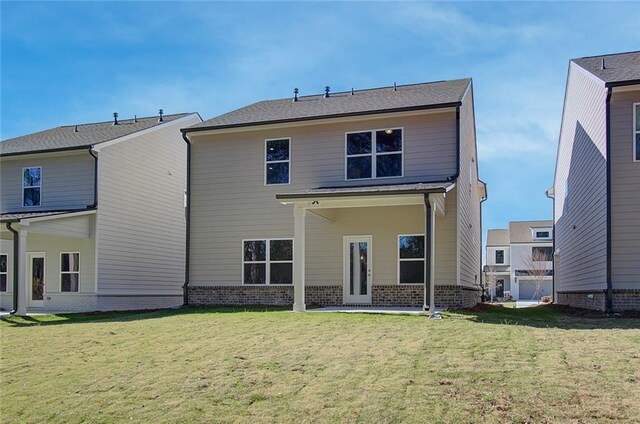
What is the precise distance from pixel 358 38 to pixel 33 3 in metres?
7.32

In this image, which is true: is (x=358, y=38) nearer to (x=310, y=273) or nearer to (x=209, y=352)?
(x=310, y=273)

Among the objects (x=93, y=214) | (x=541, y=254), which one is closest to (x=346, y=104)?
(x=93, y=214)

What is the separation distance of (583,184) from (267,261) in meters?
9.63

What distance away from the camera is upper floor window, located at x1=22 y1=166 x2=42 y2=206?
21031mm

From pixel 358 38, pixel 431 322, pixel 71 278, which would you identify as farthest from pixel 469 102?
pixel 71 278

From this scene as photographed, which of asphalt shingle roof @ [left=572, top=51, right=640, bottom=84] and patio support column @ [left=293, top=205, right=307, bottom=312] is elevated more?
asphalt shingle roof @ [left=572, top=51, right=640, bottom=84]

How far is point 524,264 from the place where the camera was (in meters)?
50.3

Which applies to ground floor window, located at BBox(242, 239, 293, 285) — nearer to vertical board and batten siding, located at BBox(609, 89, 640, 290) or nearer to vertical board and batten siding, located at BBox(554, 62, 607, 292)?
vertical board and batten siding, located at BBox(554, 62, 607, 292)

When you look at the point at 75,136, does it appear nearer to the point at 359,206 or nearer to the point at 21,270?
the point at 21,270

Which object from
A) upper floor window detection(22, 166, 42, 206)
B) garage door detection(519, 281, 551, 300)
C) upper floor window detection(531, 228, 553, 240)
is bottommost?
garage door detection(519, 281, 551, 300)

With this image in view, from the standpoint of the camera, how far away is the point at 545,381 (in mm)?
6957

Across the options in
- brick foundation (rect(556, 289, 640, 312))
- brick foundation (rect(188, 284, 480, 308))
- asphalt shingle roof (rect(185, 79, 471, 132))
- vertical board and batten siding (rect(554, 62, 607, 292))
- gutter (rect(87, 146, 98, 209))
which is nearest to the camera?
brick foundation (rect(556, 289, 640, 312))

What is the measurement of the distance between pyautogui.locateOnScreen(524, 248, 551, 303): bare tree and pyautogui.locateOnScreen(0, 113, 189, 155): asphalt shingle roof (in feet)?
111

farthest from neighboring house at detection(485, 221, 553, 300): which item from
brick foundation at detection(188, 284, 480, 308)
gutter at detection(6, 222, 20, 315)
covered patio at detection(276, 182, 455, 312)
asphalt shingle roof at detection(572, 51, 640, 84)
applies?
gutter at detection(6, 222, 20, 315)
